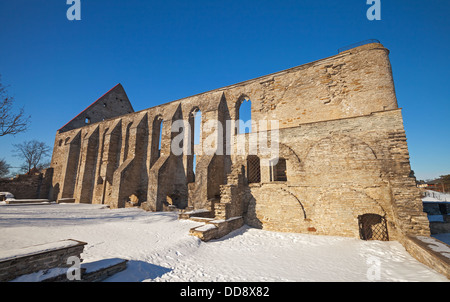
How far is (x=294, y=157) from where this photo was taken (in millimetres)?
9055

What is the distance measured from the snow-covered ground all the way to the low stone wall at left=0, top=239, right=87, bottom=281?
98 cm

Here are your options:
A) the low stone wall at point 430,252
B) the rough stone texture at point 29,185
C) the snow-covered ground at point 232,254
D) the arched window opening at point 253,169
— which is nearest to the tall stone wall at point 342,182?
the low stone wall at point 430,252

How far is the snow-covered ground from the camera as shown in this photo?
174 inches

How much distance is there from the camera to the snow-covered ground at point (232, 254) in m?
4.42

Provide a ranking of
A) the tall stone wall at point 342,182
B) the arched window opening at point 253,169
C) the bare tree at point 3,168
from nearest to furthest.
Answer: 1. the tall stone wall at point 342,182
2. the arched window opening at point 253,169
3. the bare tree at point 3,168

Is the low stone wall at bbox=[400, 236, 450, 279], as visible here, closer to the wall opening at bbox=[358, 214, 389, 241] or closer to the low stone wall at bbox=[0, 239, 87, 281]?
the wall opening at bbox=[358, 214, 389, 241]

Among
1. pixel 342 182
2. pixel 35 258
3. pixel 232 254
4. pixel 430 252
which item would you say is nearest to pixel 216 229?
pixel 232 254

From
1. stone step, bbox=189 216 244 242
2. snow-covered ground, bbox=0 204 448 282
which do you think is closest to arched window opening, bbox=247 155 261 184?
stone step, bbox=189 216 244 242

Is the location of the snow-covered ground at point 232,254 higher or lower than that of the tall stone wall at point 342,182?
lower

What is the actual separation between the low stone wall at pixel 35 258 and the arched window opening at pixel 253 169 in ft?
27.0

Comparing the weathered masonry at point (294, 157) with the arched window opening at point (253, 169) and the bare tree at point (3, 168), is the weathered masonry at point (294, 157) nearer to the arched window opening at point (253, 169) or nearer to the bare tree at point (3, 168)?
the arched window opening at point (253, 169)
